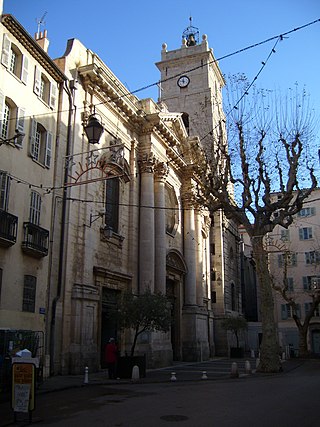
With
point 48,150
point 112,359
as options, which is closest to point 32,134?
point 48,150

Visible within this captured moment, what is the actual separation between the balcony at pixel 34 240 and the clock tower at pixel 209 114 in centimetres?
2274

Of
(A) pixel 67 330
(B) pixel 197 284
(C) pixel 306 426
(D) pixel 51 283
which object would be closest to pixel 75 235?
(D) pixel 51 283

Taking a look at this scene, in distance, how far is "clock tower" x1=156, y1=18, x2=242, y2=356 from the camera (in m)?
38.3

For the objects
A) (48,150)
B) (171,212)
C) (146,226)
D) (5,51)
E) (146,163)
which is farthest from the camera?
(171,212)

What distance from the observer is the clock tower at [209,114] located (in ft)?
126

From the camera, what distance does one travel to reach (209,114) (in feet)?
137

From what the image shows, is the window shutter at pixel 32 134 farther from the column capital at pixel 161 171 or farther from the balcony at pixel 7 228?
the column capital at pixel 161 171

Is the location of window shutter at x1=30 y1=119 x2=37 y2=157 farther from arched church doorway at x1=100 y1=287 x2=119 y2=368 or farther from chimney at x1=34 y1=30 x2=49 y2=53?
arched church doorway at x1=100 y1=287 x2=119 y2=368

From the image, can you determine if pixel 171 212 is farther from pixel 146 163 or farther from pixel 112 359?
pixel 112 359

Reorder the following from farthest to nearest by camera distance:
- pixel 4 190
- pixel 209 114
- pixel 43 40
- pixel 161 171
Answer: pixel 209 114 → pixel 161 171 → pixel 43 40 → pixel 4 190

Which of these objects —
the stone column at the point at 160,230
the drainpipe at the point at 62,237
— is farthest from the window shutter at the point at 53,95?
the stone column at the point at 160,230

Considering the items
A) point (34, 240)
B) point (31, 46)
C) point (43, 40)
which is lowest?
point (34, 240)

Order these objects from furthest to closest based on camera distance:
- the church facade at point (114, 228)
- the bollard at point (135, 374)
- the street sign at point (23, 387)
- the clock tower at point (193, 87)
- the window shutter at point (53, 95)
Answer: the clock tower at point (193, 87) < the window shutter at point (53, 95) < the church facade at point (114, 228) < the bollard at point (135, 374) < the street sign at point (23, 387)

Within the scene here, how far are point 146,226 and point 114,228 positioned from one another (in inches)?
92.4
